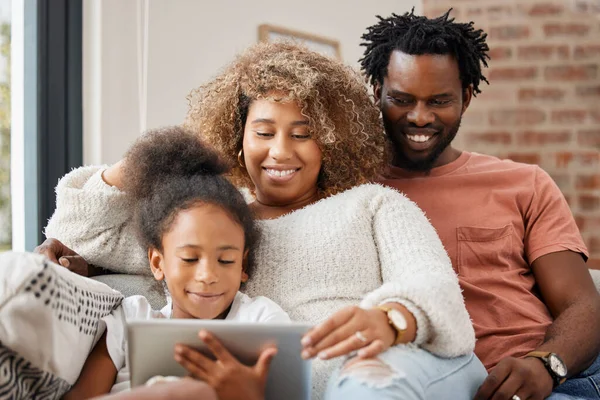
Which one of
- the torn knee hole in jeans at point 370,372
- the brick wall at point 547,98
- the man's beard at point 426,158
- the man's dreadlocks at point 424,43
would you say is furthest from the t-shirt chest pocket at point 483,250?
the brick wall at point 547,98

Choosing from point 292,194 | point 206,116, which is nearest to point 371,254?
point 292,194

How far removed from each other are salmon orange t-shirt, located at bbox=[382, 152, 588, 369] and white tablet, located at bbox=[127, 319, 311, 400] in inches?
25.5

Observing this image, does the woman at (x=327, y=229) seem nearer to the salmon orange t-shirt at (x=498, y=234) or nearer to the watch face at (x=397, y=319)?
the watch face at (x=397, y=319)

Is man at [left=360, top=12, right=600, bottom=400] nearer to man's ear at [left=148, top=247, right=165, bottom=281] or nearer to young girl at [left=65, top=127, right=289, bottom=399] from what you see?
young girl at [left=65, top=127, right=289, bottom=399]

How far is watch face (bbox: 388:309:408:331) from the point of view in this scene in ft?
3.86

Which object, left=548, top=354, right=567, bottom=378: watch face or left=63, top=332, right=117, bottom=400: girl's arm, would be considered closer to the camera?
left=63, top=332, right=117, bottom=400: girl's arm

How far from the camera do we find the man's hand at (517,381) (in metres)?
1.31

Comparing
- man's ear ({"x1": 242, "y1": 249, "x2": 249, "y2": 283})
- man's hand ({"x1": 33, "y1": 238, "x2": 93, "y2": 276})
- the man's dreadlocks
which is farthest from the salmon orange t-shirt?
man's hand ({"x1": 33, "y1": 238, "x2": 93, "y2": 276})

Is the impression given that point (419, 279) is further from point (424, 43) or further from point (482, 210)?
point (424, 43)

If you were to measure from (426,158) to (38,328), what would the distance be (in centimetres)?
108

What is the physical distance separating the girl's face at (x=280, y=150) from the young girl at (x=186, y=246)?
0.35ft

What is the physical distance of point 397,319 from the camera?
1.18 metres

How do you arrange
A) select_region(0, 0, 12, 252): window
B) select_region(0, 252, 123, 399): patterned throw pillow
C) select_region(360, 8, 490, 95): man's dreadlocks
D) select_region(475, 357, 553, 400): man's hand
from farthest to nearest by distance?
select_region(0, 0, 12, 252): window → select_region(360, 8, 490, 95): man's dreadlocks → select_region(475, 357, 553, 400): man's hand → select_region(0, 252, 123, 399): patterned throw pillow

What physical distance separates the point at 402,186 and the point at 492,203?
217 mm
